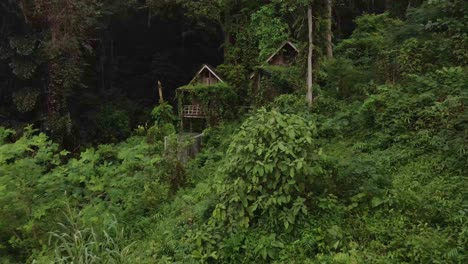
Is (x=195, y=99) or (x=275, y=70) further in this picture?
(x=195, y=99)

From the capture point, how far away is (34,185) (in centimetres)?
578

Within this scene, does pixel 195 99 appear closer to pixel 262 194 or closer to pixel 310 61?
pixel 310 61

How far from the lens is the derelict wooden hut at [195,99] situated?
56.0 feet

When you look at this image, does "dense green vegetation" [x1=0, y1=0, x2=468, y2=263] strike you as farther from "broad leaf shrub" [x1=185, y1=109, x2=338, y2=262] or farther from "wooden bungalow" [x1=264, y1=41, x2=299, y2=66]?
"wooden bungalow" [x1=264, y1=41, x2=299, y2=66]

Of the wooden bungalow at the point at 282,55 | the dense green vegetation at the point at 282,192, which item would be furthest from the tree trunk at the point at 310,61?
the wooden bungalow at the point at 282,55

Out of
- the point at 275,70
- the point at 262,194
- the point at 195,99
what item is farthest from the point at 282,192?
the point at 195,99

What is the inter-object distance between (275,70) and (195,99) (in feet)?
15.5

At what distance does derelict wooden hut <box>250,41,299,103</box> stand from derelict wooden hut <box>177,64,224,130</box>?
6.74 ft

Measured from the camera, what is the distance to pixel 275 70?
46.6ft

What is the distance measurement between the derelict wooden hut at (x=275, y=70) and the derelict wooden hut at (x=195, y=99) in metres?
2.05

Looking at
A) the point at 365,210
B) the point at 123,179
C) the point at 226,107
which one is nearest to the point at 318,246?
the point at 365,210

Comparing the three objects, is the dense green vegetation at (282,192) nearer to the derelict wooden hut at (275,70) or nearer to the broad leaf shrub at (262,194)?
the broad leaf shrub at (262,194)

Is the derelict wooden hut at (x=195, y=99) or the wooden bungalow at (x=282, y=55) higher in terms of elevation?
the wooden bungalow at (x=282, y=55)

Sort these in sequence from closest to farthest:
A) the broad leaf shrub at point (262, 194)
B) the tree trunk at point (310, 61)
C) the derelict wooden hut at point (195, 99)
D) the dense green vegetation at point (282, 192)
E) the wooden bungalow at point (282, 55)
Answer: the dense green vegetation at point (282, 192), the broad leaf shrub at point (262, 194), the tree trunk at point (310, 61), the wooden bungalow at point (282, 55), the derelict wooden hut at point (195, 99)
